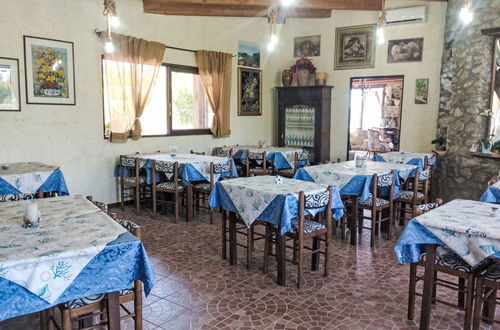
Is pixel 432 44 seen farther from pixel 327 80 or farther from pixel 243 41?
pixel 243 41

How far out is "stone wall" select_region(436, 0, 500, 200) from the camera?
5.65 metres

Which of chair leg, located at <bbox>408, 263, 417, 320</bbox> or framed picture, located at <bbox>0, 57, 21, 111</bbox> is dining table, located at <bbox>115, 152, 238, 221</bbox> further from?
chair leg, located at <bbox>408, 263, 417, 320</bbox>

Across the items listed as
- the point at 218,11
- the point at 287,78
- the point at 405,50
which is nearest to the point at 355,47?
the point at 405,50

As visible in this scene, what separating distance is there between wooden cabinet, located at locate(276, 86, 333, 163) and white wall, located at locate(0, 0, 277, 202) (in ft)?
6.90

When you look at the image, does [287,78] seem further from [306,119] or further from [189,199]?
[189,199]

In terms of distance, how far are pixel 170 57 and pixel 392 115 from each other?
7.74 m

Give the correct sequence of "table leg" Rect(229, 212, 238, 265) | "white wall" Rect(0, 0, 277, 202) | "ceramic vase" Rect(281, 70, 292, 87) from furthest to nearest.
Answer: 1. "ceramic vase" Rect(281, 70, 292, 87)
2. "white wall" Rect(0, 0, 277, 202)
3. "table leg" Rect(229, 212, 238, 265)

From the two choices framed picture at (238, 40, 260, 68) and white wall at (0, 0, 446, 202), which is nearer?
white wall at (0, 0, 446, 202)

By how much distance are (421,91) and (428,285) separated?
4.96m

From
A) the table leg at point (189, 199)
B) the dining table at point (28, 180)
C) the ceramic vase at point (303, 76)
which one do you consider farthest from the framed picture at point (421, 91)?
the dining table at point (28, 180)

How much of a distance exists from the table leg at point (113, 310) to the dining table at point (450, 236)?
Answer: 67.3 inches

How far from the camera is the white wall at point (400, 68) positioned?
6.57 metres

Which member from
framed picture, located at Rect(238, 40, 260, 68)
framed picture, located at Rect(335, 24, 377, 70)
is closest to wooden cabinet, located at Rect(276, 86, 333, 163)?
framed picture, located at Rect(335, 24, 377, 70)

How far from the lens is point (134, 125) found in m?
6.00
